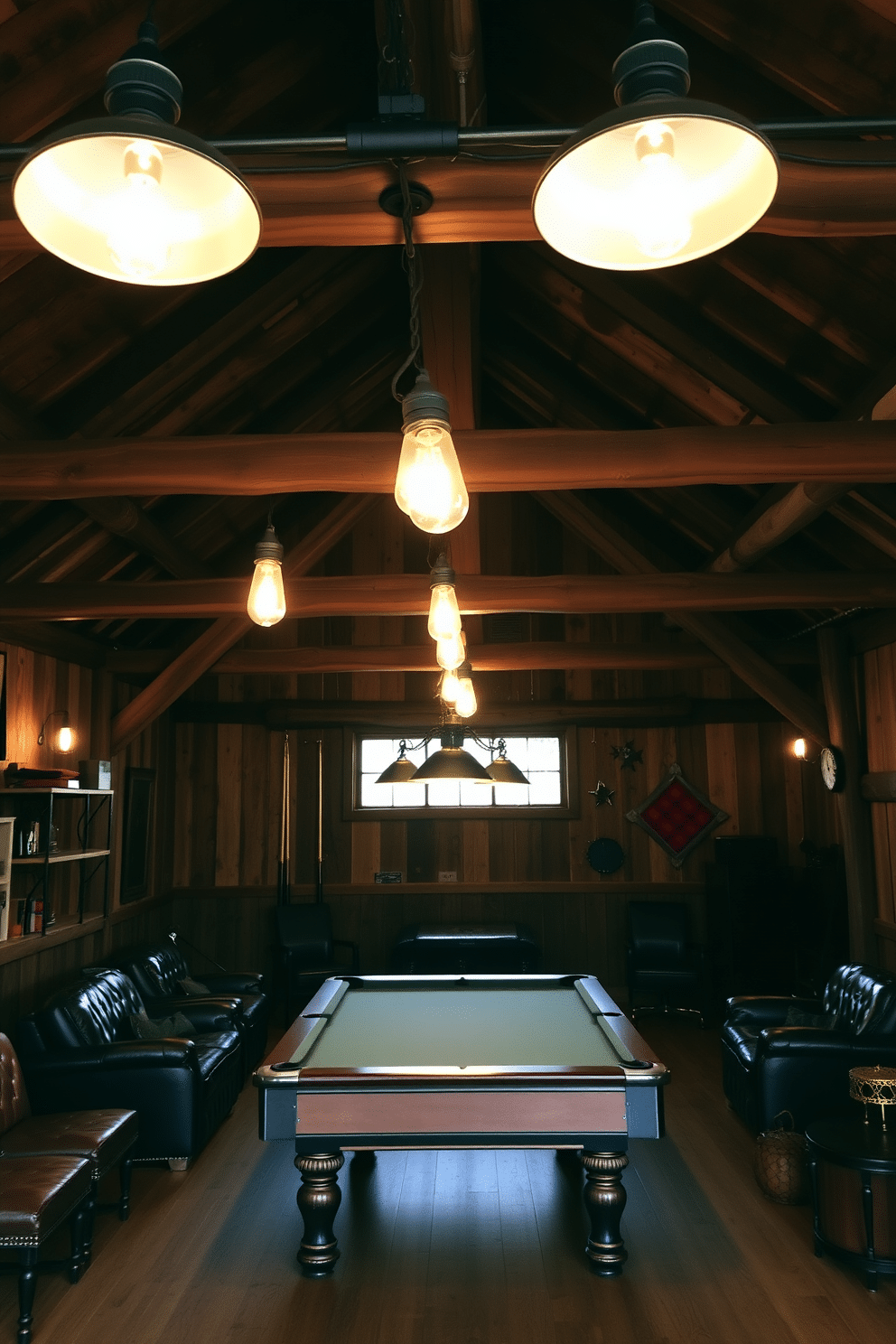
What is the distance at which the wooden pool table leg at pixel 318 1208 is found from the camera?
382 cm

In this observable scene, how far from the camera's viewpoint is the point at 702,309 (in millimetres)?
5160

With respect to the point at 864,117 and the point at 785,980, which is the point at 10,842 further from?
the point at 785,980

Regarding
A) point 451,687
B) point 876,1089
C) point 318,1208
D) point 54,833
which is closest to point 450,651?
point 451,687

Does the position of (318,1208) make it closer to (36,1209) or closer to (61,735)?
(36,1209)

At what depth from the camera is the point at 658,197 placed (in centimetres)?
137

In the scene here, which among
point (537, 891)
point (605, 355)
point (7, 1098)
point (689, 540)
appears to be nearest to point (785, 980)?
point (537, 891)

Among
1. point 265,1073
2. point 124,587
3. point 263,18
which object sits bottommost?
point 265,1073

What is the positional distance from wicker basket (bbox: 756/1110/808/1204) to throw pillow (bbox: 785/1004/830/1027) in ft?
4.40

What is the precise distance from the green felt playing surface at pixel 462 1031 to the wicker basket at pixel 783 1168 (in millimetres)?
1048

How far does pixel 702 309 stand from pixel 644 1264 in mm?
4634

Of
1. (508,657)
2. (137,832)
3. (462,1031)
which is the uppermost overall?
(508,657)

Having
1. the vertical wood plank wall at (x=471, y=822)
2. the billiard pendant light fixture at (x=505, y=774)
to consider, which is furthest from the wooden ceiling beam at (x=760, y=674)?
the billiard pendant light fixture at (x=505, y=774)

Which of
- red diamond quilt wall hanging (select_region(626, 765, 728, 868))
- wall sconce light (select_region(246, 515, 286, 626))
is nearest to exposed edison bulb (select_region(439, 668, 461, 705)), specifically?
wall sconce light (select_region(246, 515, 286, 626))

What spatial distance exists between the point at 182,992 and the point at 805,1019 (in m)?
4.42
